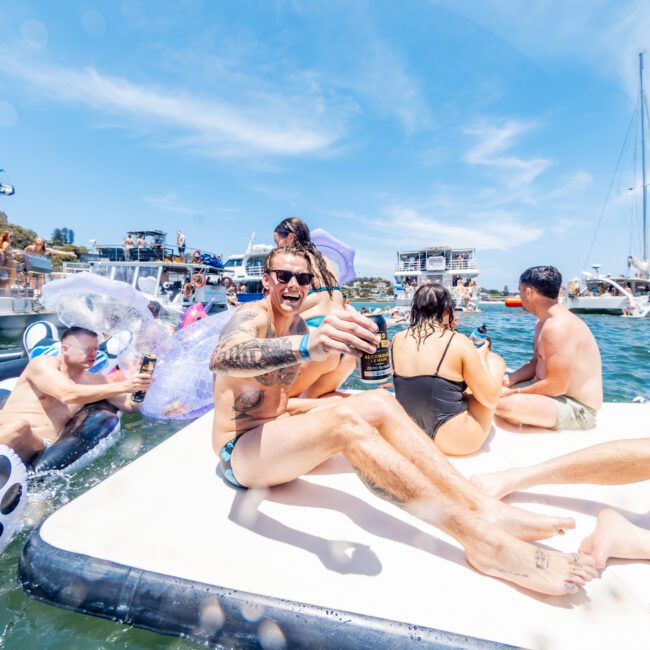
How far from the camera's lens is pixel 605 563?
143cm

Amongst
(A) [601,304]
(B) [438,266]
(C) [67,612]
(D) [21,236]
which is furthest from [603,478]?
(D) [21,236]

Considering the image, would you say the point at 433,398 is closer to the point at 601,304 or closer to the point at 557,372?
the point at 557,372

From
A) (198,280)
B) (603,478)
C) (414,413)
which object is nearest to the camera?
(603,478)

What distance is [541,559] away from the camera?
4.35 ft

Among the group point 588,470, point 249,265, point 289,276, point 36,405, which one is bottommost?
point 36,405

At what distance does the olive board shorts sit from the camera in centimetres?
280

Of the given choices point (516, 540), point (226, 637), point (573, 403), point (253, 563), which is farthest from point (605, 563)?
point (573, 403)

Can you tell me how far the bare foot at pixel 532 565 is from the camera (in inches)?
50.8

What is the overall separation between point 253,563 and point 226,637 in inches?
10.0

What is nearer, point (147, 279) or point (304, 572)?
point (304, 572)

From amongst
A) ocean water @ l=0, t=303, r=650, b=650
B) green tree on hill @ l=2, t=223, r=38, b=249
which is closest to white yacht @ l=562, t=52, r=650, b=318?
ocean water @ l=0, t=303, r=650, b=650

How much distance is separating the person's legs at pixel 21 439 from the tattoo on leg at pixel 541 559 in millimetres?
3190

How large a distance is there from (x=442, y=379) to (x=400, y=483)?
0.97m

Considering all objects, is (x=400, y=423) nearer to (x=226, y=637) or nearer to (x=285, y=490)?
(x=285, y=490)
